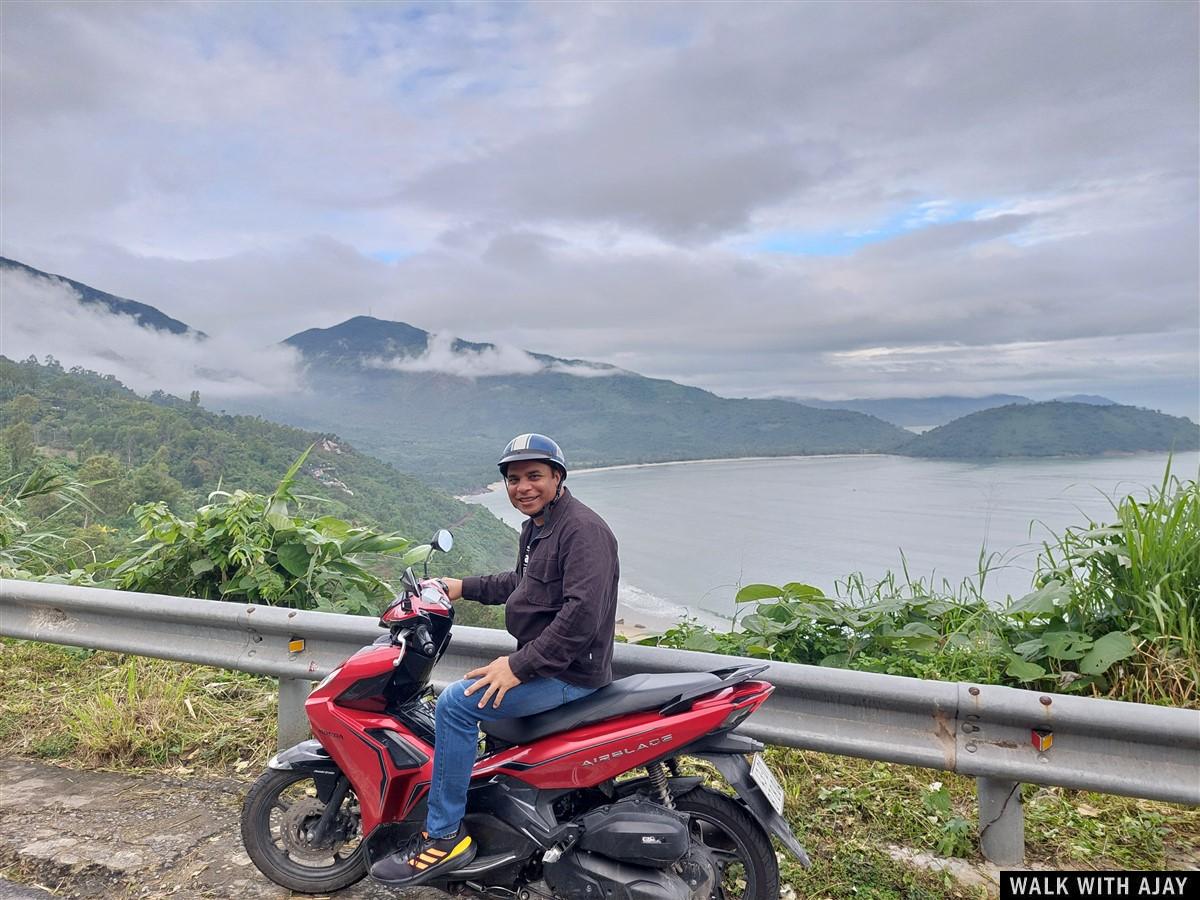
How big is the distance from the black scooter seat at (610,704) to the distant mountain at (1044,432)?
1543cm

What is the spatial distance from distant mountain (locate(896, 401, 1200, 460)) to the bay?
1059 mm

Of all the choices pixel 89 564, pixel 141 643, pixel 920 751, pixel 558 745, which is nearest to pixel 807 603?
pixel 920 751

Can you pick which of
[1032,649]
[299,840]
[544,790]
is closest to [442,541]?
[544,790]

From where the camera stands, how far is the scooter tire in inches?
98.7

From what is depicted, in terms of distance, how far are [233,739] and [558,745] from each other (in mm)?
2305

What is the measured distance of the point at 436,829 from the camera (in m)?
2.61

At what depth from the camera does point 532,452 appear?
2678mm

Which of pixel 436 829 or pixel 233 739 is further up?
pixel 436 829

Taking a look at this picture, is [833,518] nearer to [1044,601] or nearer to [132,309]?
[1044,601]

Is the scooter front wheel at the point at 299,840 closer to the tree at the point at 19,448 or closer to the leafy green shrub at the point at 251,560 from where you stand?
the leafy green shrub at the point at 251,560

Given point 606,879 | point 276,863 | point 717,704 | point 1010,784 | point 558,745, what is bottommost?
point 276,863

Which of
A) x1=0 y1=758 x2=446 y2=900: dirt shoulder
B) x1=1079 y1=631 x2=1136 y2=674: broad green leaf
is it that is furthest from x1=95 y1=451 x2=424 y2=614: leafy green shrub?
x1=1079 y1=631 x2=1136 y2=674: broad green leaf

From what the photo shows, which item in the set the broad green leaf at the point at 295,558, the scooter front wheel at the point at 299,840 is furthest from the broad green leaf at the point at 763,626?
the broad green leaf at the point at 295,558

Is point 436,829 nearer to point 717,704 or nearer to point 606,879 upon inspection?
point 606,879
